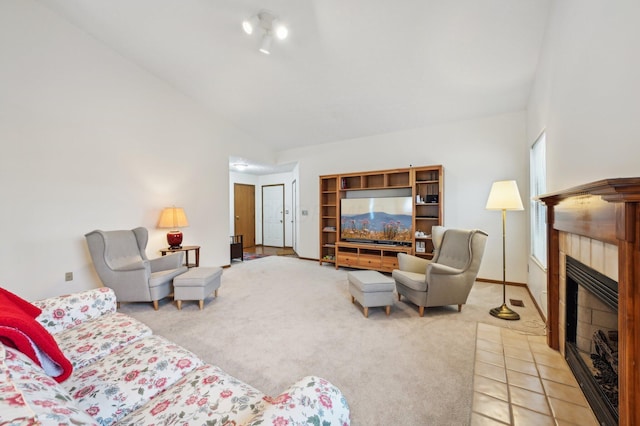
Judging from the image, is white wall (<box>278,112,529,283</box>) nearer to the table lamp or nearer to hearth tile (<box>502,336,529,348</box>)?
hearth tile (<box>502,336,529,348</box>)

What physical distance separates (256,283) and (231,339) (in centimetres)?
174

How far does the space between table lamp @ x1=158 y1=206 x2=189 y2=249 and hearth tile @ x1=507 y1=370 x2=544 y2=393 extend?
425 cm

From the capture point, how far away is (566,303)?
1.86 metres

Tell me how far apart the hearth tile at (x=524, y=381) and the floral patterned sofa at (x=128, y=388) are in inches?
55.3

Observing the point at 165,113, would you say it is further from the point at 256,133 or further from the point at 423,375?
the point at 423,375

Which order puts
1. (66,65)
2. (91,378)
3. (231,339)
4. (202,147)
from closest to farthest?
(91,378) < (231,339) < (66,65) < (202,147)

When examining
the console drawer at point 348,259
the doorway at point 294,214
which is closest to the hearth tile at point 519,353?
the console drawer at point 348,259

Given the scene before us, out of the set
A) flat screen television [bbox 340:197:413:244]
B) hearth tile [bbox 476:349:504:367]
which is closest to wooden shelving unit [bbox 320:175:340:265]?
flat screen television [bbox 340:197:413:244]

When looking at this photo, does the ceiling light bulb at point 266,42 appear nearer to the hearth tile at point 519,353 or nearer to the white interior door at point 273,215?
the hearth tile at point 519,353

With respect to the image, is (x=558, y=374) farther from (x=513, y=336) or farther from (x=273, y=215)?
(x=273, y=215)

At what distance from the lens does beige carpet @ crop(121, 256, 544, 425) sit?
1605 millimetres

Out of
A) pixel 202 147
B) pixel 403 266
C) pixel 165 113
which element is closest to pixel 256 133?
pixel 202 147

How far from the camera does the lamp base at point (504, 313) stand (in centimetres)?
271

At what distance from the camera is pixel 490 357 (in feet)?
6.32
